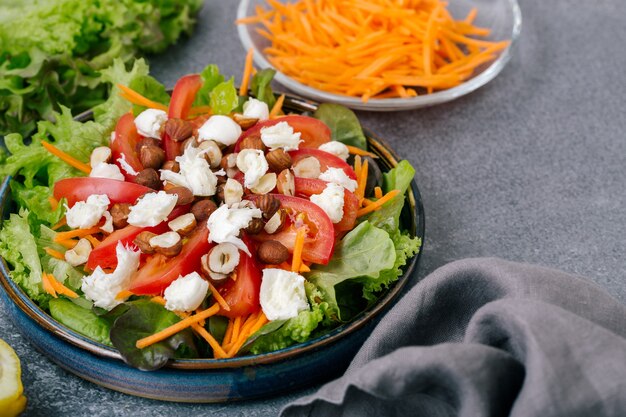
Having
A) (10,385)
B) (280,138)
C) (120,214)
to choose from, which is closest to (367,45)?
(280,138)

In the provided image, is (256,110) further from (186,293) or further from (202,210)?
(186,293)

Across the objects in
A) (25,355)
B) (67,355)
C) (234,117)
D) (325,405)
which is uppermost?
(234,117)

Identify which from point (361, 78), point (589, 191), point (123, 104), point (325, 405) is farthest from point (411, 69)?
point (325, 405)

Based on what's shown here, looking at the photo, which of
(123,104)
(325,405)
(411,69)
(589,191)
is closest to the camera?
(325,405)

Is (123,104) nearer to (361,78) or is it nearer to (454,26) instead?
(361,78)

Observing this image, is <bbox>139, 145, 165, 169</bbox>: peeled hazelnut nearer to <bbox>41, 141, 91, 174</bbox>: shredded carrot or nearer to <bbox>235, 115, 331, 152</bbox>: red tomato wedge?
<bbox>41, 141, 91, 174</bbox>: shredded carrot

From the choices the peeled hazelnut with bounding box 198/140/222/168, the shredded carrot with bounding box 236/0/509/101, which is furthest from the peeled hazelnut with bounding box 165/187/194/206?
the shredded carrot with bounding box 236/0/509/101
